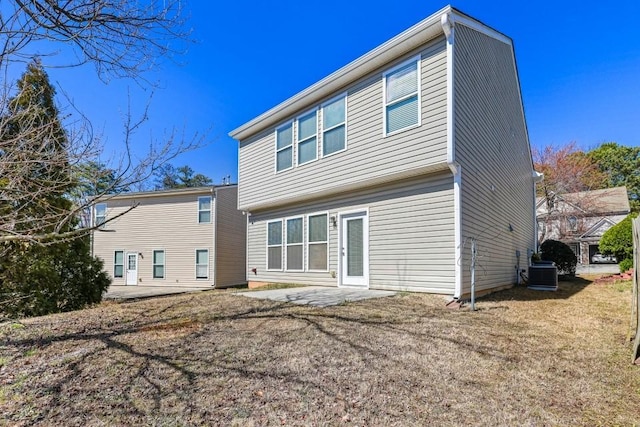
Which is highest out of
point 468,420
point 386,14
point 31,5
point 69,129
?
point 386,14

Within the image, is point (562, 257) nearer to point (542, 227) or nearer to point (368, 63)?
point (542, 227)

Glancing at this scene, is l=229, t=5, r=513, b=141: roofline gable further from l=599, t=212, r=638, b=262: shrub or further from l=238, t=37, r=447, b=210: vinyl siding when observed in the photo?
l=599, t=212, r=638, b=262: shrub

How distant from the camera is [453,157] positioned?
20.9 ft

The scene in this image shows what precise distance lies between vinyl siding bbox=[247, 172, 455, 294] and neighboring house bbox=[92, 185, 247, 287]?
10.8 m

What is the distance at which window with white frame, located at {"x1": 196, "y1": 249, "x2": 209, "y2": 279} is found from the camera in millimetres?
18281

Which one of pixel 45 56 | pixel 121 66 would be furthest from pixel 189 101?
pixel 45 56

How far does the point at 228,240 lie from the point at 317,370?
646 inches

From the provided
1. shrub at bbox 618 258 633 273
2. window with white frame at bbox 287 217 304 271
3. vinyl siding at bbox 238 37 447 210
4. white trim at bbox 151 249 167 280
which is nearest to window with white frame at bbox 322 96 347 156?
vinyl siding at bbox 238 37 447 210

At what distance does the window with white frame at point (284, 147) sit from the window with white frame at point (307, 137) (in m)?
0.39

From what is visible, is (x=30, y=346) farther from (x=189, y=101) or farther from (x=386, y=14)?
(x=386, y=14)

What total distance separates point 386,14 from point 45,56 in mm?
8452

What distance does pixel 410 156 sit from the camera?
705 cm

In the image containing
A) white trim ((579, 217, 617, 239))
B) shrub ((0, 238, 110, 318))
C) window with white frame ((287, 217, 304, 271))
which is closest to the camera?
shrub ((0, 238, 110, 318))

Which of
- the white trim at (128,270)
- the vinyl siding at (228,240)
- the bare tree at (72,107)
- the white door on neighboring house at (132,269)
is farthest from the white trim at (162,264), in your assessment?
the bare tree at (72,107)
